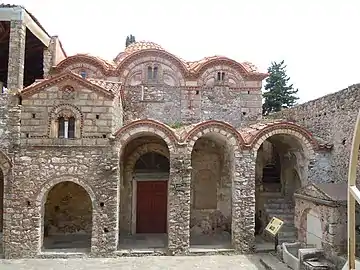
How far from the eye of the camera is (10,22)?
12.7m

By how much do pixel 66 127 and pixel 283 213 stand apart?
8.61 meters

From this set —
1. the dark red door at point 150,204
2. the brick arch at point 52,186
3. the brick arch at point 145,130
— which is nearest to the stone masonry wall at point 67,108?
the brick arch at point 145,130

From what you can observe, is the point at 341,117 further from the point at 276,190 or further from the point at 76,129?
the point at 76,129

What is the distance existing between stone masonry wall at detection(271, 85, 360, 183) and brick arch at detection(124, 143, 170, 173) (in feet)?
18.7

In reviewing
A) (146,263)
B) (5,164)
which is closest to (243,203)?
(146,263)

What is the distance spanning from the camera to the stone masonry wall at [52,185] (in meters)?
12.2

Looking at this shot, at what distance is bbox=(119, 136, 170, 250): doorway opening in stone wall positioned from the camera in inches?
599

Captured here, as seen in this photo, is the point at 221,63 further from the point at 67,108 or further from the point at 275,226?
the point at 275,226

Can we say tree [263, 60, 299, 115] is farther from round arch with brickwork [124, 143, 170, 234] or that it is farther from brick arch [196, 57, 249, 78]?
round arch with brickwork [124, 143, 170, 234]

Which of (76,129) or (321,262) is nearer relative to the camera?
(321,262)

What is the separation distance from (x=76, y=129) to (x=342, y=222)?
8.47 m

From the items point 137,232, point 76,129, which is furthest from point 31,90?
point 137,232

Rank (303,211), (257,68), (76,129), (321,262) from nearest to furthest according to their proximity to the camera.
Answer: (321,262)
(303,211)
(76,129)
(257,68)

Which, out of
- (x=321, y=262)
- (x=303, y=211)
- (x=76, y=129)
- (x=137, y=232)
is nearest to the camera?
(x=321, y=262)
